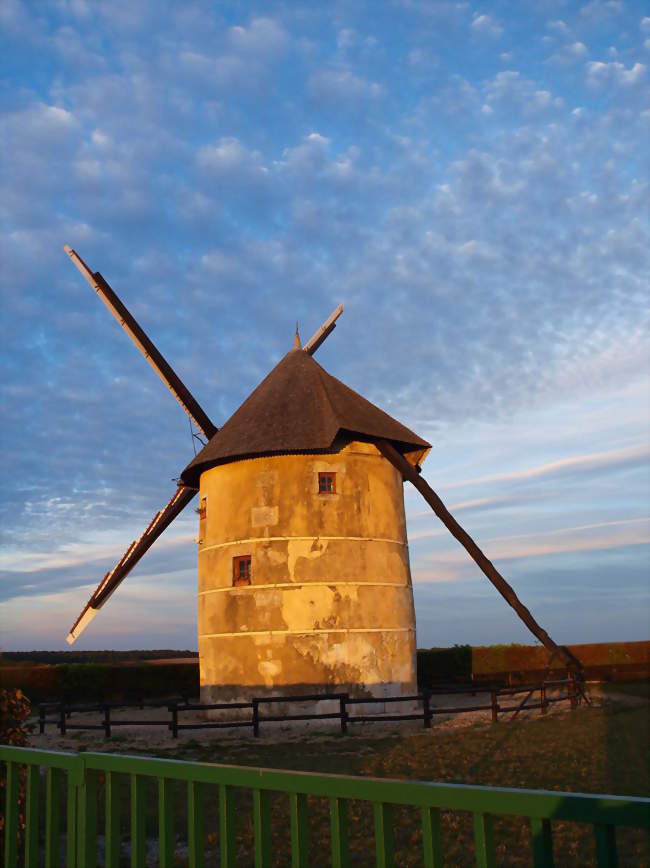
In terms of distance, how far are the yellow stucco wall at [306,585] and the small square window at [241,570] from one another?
0.16 m

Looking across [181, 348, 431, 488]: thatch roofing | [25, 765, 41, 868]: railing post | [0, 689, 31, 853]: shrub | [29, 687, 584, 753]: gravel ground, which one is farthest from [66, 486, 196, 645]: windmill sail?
[25, 765, 41, 868]: railing post

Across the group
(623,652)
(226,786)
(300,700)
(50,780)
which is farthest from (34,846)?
(623,652)

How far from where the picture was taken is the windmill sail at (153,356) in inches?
1062

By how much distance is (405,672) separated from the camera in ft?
71.6

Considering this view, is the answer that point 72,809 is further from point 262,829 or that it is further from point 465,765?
point 465,765

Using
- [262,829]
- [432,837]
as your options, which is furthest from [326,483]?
[432,837]

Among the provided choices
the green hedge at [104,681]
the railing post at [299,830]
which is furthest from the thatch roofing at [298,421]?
the railing post at [299,830]

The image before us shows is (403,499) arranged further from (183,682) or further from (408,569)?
(183,682)

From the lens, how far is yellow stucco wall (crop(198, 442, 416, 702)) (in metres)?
20.6

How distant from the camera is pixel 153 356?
1082 inches

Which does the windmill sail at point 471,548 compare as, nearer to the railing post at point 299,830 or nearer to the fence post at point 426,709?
the fence post at point 426,709

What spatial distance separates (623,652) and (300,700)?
1763 cm

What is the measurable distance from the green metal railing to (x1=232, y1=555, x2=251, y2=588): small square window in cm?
1709

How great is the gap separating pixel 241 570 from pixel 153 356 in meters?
8.99
